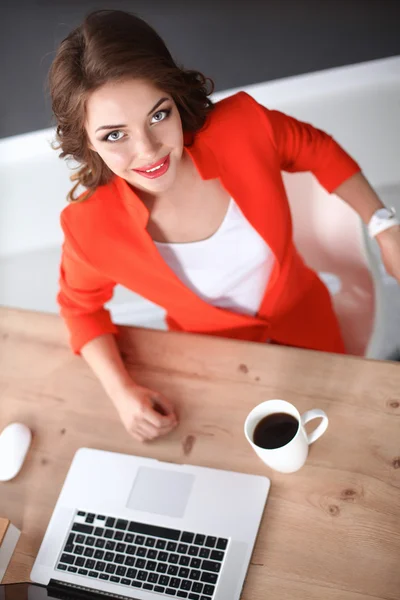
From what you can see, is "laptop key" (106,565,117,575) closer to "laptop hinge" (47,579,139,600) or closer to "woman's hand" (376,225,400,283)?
"laptop hinge" (47,579,139,600)

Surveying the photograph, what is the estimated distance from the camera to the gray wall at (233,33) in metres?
2.45

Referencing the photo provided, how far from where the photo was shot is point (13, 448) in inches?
46.6

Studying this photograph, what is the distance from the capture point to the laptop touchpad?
1074 mm

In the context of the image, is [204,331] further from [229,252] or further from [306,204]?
[306,204]

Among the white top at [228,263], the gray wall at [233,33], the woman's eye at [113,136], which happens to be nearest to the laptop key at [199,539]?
the white top at [228,263]

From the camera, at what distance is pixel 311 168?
1.35 m

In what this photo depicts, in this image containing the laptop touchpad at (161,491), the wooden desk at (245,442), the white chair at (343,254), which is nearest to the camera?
the wooden desk at (245,442)

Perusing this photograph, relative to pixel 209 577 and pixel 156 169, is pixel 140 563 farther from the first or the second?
pixel 156 169

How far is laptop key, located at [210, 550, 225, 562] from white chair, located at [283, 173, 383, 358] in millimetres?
549

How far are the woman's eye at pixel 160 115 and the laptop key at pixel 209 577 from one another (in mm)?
669

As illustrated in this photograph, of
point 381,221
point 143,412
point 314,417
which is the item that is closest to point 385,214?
point 381,221

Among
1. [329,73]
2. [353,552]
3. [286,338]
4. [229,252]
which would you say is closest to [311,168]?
[229,252]

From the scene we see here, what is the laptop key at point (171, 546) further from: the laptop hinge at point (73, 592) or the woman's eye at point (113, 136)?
the woman's eye at point (113, 136)

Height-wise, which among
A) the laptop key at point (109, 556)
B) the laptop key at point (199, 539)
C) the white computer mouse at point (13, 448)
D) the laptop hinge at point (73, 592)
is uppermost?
A: the white computer mouse at point (13, 448)
